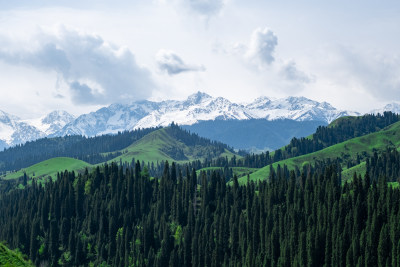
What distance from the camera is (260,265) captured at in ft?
608

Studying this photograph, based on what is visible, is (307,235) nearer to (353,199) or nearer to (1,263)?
(353,199)

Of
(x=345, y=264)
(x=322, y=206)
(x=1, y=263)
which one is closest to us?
(x=1, y=263)

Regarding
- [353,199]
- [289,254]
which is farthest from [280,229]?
[353,199]

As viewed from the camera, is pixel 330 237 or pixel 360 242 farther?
pixel 330 237

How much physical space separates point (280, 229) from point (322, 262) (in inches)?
1002

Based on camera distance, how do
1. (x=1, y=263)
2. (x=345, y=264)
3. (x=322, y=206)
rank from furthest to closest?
(x=322, y=206)
(x=345, y=264)
(x=1, y=263)

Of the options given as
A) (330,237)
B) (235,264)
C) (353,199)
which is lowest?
(235,264)

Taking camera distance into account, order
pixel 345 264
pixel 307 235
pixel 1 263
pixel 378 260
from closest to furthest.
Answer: pixel 1 263 < pixel 378 260 < pixel 345 264 < pixel 307 235

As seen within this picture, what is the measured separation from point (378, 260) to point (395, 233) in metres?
10.1

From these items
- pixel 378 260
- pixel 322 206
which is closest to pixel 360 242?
pixel 378 260

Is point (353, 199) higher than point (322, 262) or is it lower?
higher

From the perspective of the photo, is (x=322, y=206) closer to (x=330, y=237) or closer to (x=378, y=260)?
(x=330, y=237)

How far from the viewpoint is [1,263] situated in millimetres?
49781

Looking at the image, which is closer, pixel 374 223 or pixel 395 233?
pixel 395 233
